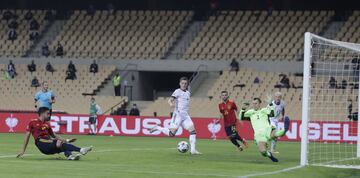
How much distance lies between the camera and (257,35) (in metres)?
50.3

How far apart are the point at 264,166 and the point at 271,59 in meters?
28.2

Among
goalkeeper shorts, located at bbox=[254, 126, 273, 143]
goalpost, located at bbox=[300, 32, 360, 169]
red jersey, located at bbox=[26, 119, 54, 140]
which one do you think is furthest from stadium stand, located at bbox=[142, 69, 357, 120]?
red jersey, located at bbox=[26, 119, 54, 140]

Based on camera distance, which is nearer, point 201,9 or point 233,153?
point 233,153

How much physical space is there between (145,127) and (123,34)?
15.6 metres

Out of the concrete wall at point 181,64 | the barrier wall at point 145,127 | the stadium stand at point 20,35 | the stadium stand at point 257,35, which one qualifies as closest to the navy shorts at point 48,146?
the barrier wall at point 145,127

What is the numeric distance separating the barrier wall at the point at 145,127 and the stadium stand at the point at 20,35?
13.7 meters

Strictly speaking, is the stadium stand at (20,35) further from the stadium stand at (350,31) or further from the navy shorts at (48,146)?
the navy shorts at (48,146)

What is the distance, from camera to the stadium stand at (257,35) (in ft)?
161

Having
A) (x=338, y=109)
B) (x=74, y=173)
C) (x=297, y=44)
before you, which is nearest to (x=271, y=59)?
(x=297, y=44)

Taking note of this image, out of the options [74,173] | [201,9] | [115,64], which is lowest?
[74,173]

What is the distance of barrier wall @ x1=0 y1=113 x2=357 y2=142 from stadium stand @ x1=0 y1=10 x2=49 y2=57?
1370 centimetres

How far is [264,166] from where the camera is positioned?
67.7 ft

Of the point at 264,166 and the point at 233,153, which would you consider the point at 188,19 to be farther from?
the point at 264,166

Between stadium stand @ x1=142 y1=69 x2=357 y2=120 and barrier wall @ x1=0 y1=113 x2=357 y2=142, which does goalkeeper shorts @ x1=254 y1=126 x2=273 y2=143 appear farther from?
stadium stand @ x1=142 y1=69 x2=357 y2=120
